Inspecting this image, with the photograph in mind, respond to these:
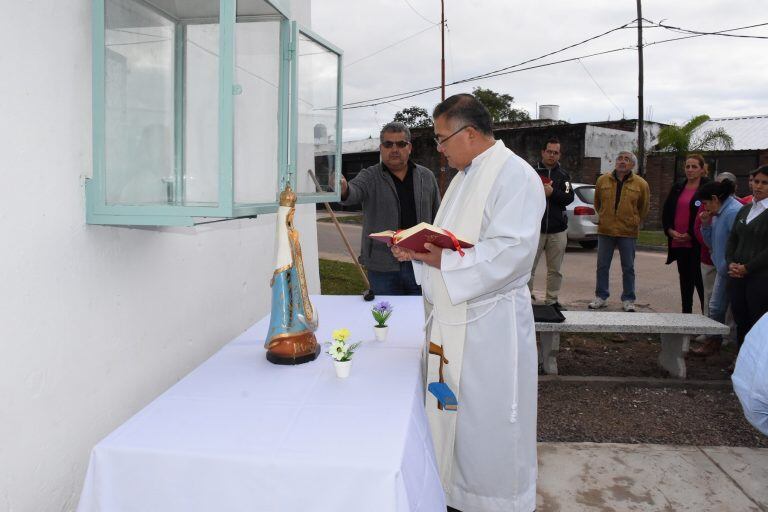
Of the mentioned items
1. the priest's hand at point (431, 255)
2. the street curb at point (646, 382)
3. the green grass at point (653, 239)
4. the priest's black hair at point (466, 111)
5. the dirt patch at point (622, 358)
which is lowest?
the street curb at point (646, 382)

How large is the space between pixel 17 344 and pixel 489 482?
5.93ft

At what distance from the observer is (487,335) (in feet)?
8.51

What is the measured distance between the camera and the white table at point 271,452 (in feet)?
5.32

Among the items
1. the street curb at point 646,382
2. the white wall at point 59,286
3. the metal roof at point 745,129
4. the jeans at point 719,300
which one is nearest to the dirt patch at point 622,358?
the street curb at point 646,382

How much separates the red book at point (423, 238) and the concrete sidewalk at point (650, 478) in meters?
1.51

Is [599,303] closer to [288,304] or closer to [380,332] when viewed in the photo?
[380,332]

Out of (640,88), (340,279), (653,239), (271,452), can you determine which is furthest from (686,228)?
(640,88)

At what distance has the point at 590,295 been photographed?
8336 millimetres

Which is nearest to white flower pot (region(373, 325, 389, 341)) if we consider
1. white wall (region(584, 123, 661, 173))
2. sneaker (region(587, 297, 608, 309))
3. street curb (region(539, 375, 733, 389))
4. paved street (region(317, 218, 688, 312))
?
street curb (region(539, 375, 733, 389))

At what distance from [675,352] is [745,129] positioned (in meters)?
22.0

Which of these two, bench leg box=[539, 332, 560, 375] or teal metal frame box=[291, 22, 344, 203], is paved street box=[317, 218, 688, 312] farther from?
teal metal frame box=[291, 22, 344, 203]

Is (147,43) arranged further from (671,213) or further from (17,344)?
(671,213)

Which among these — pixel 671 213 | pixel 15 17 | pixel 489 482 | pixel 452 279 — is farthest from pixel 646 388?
pixel 15 17

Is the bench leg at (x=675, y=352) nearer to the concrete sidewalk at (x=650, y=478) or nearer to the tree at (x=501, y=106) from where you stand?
the concrete sidewalk at (x=650, y=478)
